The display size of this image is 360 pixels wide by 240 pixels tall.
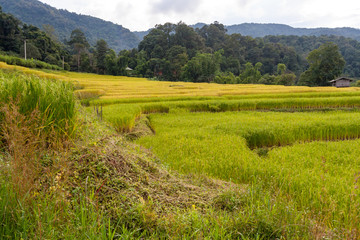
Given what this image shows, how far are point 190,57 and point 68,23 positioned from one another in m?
102

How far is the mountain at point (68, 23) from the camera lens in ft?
407

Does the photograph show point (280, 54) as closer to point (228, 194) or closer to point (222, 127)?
point (222, 127)

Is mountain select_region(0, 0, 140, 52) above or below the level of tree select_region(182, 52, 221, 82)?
above

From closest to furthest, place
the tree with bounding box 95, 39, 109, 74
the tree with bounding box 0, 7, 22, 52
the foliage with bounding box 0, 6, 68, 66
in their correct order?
1. the foliage with bounding box 0, 6, 68, 66
2. the tree with bounding box 0, 7, 22, 52
3. the tree with bounding box 95, 39, 109, 74

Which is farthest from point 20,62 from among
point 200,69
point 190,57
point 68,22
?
point 68,22

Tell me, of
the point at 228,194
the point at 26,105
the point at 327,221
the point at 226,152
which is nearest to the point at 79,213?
the point at 228,194

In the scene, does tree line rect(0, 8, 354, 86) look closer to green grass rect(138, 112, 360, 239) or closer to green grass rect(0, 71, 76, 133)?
green grass rect(138, 112, 360, 239)

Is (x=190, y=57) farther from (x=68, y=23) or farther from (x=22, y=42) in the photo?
(x=68, y=23)

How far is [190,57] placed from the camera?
2559 inches

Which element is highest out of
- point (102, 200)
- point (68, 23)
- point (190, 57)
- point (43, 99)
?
point (68, 23)

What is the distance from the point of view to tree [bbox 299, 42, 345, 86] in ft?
136

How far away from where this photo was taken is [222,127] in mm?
8047

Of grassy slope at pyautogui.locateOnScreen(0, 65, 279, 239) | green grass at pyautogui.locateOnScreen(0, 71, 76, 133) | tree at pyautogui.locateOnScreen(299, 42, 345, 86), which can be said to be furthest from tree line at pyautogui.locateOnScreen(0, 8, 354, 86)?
grassy slope at pyautogui.locateOnScreen(0, 65, 279, 239)

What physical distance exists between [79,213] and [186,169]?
283 centimetres
